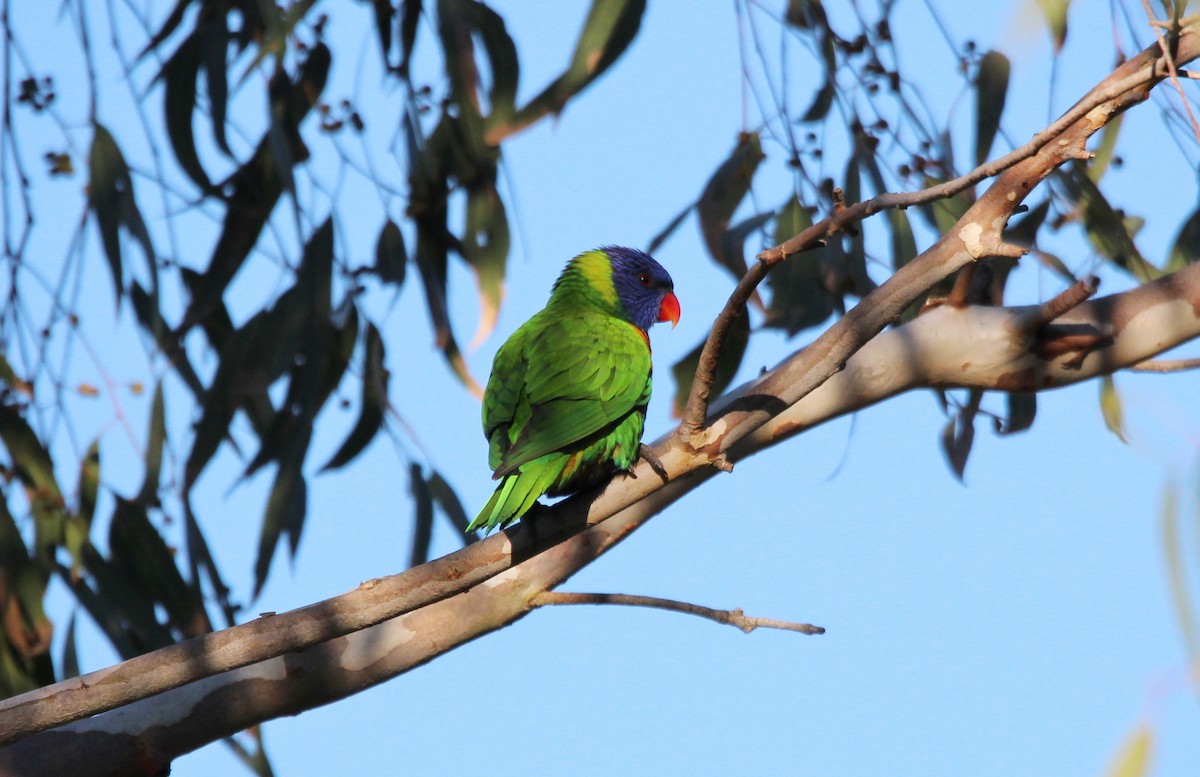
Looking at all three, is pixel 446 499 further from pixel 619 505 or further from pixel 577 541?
pixel 619 505

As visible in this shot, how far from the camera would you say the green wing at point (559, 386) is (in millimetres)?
2094

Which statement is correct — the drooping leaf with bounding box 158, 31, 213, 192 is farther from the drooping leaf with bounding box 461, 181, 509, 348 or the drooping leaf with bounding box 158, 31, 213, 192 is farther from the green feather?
the green feather

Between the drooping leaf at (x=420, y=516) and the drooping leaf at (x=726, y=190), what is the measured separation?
35.8 inches

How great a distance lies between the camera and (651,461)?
2.02m

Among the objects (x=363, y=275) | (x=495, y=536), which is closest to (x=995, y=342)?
(x=495, y=536)

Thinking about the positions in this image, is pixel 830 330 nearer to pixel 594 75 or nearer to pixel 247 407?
pixel 594 75

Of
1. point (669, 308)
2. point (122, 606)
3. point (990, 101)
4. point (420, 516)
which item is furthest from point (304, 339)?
point (990, 101)

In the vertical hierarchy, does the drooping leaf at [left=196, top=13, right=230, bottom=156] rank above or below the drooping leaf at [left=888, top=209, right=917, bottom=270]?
above

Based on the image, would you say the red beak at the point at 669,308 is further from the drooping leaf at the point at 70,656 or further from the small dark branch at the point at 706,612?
the drooping leaf at the point at 70,656

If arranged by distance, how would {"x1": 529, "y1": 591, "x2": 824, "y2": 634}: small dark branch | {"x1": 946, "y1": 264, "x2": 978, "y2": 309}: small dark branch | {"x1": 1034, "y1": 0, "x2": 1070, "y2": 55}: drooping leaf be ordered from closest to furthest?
{"x1": 529, "y1": 591, "x2": 824, "y2": 634}: small dark branch
{"x1": 946, "y1": 264, "x2": 978, "y2": 309}: small dark branch
{"x1": 1034, "y1": 0, "x2": 1070, "y2": 55}: drooping leaf

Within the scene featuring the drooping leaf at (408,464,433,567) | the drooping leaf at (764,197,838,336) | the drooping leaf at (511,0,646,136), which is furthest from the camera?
the drooping leaf at (408,464,433,567)

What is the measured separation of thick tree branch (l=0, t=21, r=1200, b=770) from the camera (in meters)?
1.83

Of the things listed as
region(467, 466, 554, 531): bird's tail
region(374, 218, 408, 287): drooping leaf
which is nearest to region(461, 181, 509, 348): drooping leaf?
region(374, 218, 408, 287): drooping leaf

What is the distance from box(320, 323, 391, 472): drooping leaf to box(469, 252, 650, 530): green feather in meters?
0.73
